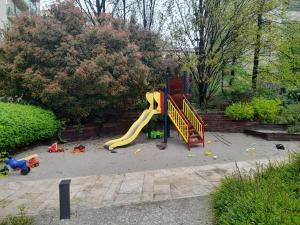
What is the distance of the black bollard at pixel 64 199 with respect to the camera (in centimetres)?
382

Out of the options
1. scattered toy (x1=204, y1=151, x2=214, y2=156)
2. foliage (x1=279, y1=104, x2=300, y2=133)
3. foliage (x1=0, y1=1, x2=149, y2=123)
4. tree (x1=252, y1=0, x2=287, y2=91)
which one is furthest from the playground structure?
tree (x1=252, y1=0, x2=287, y2=91)

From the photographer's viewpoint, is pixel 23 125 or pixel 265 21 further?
pixel 265 21

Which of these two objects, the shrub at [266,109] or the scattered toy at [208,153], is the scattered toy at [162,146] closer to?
the scattered toy at [208,153]

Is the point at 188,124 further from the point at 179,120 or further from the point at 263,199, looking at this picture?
the point at 263,199

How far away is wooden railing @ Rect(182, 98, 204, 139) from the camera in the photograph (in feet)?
29.8

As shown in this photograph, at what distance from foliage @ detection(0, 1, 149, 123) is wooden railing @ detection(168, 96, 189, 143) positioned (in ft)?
5.39

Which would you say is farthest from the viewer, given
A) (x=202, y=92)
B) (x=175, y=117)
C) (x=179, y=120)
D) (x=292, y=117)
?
(x=202, y=92)

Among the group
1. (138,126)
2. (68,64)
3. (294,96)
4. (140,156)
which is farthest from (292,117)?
(68,64)

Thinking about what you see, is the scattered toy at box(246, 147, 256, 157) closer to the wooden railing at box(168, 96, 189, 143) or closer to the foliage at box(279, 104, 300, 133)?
the wooden railing at box(168, 96, 189, 143)

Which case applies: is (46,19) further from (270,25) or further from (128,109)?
(270,25)

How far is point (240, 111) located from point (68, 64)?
22.5 ft

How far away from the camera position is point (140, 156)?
25.7 ft

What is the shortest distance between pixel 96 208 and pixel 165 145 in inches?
197

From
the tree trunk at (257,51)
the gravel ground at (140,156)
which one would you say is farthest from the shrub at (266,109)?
the tree trunk at (257,51)
